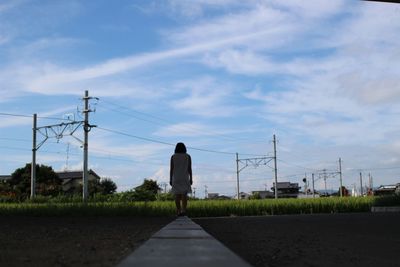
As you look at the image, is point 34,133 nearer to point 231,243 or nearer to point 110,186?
point 231,243

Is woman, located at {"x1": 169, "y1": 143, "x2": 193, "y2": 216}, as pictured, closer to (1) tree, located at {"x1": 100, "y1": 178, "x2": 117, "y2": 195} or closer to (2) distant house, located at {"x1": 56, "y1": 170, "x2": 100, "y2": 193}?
(1) tree, located at {"x1": 100, "y1": 178, "x2": 117, "y2": 195}

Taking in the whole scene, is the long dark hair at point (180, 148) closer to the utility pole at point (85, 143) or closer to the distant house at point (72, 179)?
the utility pole at point (85, 143)

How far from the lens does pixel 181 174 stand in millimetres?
11727

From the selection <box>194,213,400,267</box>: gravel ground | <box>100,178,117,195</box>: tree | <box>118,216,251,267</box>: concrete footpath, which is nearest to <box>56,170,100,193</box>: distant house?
<box>100,178,117,195</box>: tree

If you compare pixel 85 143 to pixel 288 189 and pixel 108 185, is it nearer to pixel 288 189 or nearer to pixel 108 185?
pixel 108 185

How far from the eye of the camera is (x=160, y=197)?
45.8m

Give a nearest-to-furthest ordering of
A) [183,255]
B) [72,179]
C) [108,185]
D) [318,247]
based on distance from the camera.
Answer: [183,255]
[318,247]
[108,185]
[72,179]

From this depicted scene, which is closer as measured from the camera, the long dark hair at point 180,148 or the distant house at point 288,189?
the long dark hair at point 180,148

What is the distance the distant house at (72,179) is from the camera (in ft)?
381

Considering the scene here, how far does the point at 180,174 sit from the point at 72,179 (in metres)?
117

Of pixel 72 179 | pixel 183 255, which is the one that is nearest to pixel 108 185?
pixel 72 179

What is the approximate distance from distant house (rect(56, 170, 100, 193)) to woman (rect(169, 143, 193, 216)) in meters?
105

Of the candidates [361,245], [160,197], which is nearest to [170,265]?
[361,245]

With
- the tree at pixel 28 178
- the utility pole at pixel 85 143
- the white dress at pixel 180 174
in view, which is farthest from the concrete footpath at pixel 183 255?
the tree at pixel 28 178
